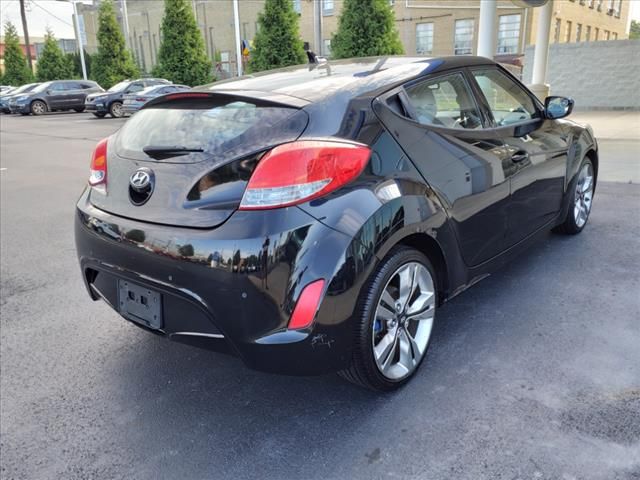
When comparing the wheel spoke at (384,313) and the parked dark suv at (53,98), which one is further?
the parked dark suv at (53,98)

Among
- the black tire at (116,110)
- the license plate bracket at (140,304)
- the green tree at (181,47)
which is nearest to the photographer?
the license plate bracket at (140,304)

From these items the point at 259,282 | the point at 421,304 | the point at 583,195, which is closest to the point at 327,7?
the point at 583,195

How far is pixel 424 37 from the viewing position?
34594 millimetres

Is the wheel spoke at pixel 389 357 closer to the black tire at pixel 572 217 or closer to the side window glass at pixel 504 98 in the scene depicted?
the side window glass at pixel 504 98

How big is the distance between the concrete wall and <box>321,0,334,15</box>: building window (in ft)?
71.3

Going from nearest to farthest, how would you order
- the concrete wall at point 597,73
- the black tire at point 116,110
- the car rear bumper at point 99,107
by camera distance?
the concrete wall at point 597,73
the car rear bumper at point 99,107
the black tire at point 116,110

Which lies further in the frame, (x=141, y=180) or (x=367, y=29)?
(x=367, y=29)

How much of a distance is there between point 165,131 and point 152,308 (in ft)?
2.78

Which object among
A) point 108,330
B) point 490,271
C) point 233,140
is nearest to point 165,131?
point 233,140

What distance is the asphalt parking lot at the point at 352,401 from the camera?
222cm

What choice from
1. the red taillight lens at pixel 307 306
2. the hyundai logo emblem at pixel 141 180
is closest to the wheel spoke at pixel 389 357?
the red taillight lens at pixel 307 306

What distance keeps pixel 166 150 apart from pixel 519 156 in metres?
2.14

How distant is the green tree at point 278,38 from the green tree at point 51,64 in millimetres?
21535

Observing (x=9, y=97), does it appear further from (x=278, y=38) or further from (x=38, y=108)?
(x=278, y=38)
